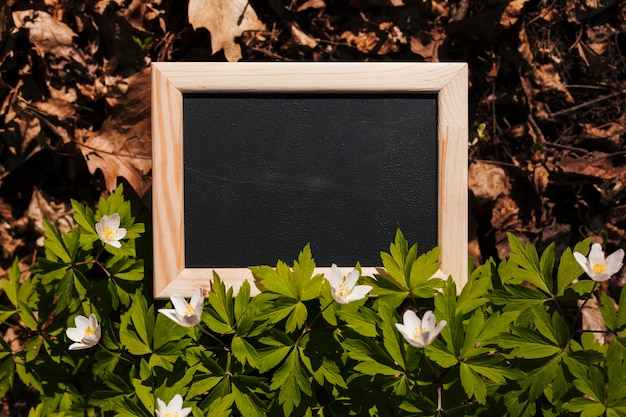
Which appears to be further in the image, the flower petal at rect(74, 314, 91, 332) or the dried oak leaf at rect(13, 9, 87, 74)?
the dried oak leaf at rect(13, 9, 87, 74)

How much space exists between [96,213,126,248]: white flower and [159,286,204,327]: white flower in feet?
0.94

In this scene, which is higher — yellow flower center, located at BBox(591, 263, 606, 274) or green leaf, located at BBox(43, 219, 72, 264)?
green leaf, located at BBox(43, 219, 72, 264)

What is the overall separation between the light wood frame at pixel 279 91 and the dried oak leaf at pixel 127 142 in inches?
16.7

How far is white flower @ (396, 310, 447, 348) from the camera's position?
4.71 feet

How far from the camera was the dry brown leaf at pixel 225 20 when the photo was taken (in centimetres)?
227

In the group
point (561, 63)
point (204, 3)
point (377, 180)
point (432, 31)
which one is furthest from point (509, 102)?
point (204, 3)

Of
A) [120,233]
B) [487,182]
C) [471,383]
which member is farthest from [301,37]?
[471,383]

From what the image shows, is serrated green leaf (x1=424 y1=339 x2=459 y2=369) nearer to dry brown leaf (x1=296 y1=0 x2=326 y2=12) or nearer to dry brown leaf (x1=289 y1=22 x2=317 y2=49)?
dry brown leaf (x1=289 y1=22 x2=317 y2=49)

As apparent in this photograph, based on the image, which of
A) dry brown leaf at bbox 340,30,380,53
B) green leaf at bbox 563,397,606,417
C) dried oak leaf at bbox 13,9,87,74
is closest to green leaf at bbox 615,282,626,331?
green leaf at bbox 563,397,606,417

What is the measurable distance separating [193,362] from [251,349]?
191 mm

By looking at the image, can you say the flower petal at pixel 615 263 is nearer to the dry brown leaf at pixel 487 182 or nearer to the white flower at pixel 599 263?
the white flower at pixel 599 263

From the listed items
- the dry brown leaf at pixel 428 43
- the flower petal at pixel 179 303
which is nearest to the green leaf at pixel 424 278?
the flower petal at pixel 179 303

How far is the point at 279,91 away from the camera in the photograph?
6.17ft

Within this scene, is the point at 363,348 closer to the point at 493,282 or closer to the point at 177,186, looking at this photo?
the point at 493,282
